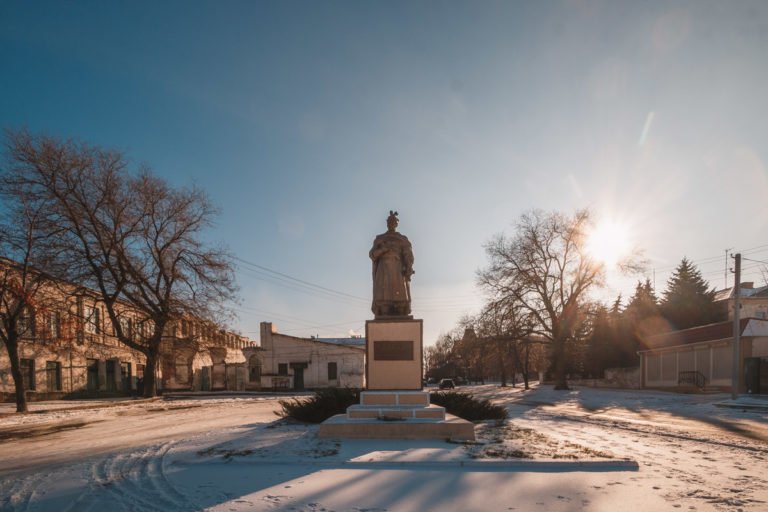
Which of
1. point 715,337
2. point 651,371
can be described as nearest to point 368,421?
point 715,337

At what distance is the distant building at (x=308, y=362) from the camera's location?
168 ft

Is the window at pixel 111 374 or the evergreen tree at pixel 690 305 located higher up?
the evergreen tree at pixel 690 305

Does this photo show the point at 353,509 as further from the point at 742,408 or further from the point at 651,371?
the point at 651,371

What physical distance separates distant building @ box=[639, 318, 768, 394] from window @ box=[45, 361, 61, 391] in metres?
40.0

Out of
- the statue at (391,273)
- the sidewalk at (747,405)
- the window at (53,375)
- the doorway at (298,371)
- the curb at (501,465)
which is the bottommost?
the doorway at (298,371)

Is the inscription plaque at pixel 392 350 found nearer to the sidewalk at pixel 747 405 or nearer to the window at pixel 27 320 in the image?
the window at pixel 27 320

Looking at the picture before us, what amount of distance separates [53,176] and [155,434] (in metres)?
15.6

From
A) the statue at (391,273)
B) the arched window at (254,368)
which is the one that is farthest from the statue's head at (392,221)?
the arched window at (254,368)

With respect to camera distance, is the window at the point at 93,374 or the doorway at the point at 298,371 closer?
the window at the point at 93,374

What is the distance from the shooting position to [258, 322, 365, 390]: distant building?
51344 millimetres

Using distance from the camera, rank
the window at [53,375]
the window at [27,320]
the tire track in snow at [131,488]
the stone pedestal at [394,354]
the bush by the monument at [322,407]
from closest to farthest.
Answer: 1. the tire track in snow at [131,488]
2. the stone pedestal at [394,354]
3. the bush by the monument at [322,407]
4. the window at [27,320]
5. the window at [53,375]

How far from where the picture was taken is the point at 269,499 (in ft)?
17.5

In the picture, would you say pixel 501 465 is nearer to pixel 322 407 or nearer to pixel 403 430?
pixel 403 430

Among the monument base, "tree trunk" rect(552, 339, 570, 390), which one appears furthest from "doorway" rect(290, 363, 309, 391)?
the monument base
